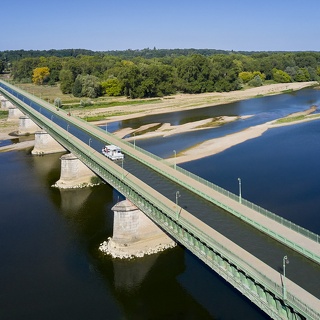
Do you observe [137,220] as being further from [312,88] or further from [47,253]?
[312,88]

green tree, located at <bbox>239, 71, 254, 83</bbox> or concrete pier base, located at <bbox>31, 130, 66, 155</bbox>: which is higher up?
green tree, located at <bbox>239, 71, 254, 83</bbox>

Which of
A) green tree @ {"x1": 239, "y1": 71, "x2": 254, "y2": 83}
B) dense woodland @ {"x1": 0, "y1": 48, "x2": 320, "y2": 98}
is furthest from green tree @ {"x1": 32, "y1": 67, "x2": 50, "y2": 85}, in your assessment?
green tree @ {"x1": 239, "y1": 71, "x2": 254, "y2": 83}

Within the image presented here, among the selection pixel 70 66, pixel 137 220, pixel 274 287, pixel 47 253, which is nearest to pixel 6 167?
pixel 47 253

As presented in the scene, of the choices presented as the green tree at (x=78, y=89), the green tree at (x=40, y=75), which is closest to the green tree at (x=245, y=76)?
the green tree at (x=78, y=89)

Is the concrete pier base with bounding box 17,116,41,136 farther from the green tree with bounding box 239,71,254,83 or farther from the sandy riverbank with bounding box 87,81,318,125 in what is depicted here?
the green tree with bounding box 239,71,254,83

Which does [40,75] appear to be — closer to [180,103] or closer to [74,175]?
[180,103]
